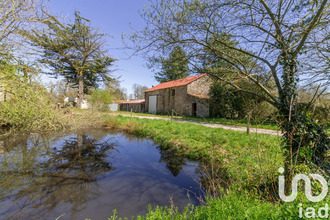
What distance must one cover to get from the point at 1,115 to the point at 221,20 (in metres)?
11.6

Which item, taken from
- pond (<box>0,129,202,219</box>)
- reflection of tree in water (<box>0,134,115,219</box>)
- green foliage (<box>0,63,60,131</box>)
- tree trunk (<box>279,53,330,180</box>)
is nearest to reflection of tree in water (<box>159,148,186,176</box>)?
pond (<box>0,129,202,219</box>)

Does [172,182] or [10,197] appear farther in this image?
[172,182]

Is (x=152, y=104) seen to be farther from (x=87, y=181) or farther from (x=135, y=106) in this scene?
(x=87, y=181)

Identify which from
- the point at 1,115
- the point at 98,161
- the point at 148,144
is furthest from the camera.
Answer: the point at 148,144

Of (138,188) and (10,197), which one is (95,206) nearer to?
(138,188)

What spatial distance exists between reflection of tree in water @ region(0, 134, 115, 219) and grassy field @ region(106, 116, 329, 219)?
64.6 inches

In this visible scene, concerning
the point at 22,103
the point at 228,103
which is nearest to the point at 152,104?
the point at 228,103

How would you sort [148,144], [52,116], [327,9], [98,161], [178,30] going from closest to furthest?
[327,9]
[178,30]
[98,161]
[148,144]
[52,116]

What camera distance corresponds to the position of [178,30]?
4.30 m

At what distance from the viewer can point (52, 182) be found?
421 centimetres

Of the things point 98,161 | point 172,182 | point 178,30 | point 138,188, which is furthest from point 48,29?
point 172,182

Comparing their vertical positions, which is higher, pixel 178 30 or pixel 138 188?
pixel 178 30

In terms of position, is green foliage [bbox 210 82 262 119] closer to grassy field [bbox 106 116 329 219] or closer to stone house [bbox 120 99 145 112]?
grassy field [bbox 106 116 329 219]

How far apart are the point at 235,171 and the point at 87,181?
4537mm
